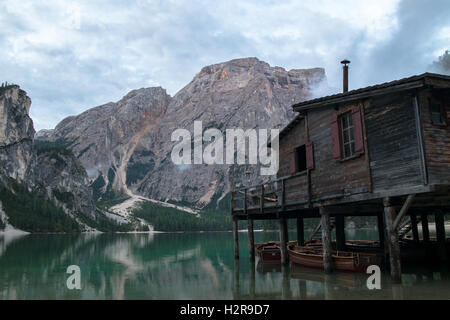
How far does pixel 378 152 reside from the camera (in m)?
16.9

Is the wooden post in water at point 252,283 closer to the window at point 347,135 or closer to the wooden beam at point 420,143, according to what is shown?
the window at point 347,135

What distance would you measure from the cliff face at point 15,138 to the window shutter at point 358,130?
17977 centimetres

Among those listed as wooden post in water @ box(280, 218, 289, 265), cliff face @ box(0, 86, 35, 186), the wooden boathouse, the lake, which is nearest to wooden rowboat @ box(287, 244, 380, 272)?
the lake

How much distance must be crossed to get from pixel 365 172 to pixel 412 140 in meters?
2.62

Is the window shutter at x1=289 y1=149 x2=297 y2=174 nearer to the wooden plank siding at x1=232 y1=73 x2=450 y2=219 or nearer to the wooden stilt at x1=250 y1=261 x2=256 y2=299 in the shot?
the wooden plank siding at x1=232 y1=73 x2=450 y2=219

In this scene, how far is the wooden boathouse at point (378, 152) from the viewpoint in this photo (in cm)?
1541

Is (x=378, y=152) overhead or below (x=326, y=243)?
overhead

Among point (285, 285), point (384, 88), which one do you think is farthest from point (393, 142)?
point (285, 285)

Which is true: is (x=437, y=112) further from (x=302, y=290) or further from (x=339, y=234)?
(x=339, y=234)

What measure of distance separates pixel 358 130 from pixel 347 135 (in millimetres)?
1309

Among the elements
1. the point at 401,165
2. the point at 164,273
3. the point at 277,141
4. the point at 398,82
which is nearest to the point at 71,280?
the point at 164,273

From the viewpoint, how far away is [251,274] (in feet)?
74.4

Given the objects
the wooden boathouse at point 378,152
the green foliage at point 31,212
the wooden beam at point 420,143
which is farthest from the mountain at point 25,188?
the wooden beam at point 420,143
